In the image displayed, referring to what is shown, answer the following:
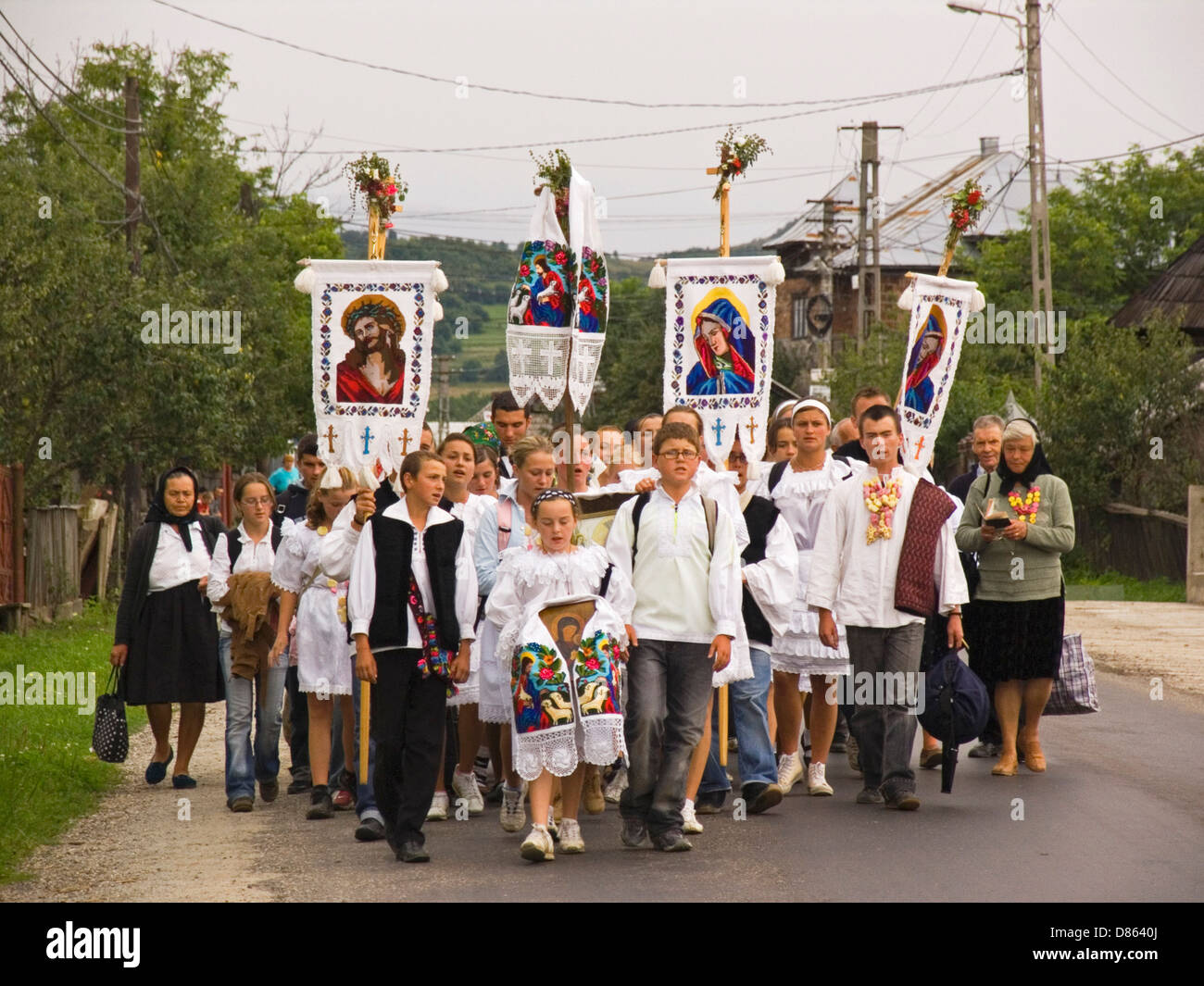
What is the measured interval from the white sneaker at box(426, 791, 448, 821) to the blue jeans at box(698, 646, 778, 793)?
1.40 meters

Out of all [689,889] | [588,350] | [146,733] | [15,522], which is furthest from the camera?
[15,522]

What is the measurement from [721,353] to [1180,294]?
3382 cm

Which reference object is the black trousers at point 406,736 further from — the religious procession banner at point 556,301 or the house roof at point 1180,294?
the house roof at point 1180,294

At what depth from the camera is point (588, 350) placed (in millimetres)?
10344

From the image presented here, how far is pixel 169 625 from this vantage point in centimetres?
1046

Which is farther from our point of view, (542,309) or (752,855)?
(542,309)

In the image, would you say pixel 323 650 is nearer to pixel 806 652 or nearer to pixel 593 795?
pixel 593 795

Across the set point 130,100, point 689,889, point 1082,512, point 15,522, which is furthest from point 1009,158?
point 689,889

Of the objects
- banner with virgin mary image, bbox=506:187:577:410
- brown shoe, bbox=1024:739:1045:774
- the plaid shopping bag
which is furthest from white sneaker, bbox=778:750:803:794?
banner with virgin mary image, bbox=506:187:577:410

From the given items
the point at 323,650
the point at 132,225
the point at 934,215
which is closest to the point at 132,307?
the point at 132,225

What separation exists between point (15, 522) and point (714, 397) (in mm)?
11793

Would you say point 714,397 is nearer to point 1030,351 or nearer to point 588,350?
point 588,350

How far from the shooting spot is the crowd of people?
807 centimetres

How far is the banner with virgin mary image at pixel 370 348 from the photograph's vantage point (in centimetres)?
1032
